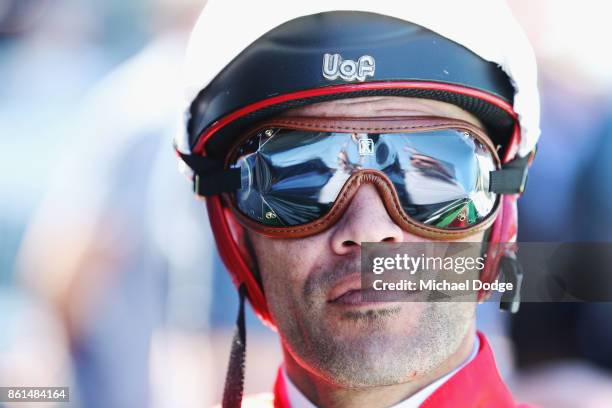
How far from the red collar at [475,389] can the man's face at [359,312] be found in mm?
94

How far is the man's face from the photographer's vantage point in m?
2.12

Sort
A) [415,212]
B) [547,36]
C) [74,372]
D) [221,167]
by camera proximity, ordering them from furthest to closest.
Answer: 1. [547,36]
2. [74,372]
3. [221,167]
4. [415,212]

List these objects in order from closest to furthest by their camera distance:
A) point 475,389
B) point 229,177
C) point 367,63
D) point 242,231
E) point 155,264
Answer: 1. point 367,63
2. point 475,389
3. point 229,177
4. point 242,231
5. point 155,264

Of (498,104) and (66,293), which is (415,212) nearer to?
(498,104)

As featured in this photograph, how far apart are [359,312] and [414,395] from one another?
0.33 m

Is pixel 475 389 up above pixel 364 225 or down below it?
below

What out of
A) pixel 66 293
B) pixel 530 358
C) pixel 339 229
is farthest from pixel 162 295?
pixel 339 229

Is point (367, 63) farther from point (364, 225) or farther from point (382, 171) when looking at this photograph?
point (364, 225)

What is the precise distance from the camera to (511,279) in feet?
7.99

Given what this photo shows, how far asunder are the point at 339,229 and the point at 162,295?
2.80m

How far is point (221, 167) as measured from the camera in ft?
8.23

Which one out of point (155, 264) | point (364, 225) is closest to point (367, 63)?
point (364, 225)

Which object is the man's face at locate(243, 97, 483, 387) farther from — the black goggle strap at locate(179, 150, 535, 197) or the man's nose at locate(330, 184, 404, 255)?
the black goggle strap at locate(179, 150, 535, 197)

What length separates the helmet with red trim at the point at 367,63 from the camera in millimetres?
2119
